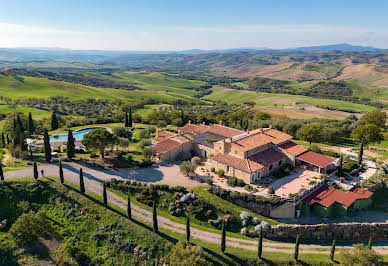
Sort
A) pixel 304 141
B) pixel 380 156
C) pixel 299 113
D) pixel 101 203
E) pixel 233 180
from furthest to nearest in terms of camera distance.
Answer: pixel 299 113 → pixel 304 141 → pixel 380 156 → pixel 233 180 → pixel 101 203

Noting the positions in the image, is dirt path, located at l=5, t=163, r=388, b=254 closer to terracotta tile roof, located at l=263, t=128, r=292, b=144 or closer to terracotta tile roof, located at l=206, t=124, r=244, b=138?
terracotta tile roof, located at l=263, t=128, r=292, b=144

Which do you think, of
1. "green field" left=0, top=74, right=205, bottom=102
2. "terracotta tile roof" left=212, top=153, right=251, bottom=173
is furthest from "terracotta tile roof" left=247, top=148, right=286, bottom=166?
"green field" left=0, top=74, right=205, bottom=102

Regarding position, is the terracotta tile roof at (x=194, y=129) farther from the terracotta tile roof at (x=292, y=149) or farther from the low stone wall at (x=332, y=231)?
the low stone wall at (x=332, y=231)

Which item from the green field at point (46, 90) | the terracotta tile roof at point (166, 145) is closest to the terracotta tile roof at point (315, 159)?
the terracotta tile roof at point (166, 145)

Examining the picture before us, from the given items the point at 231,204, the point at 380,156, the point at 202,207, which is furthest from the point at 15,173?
the point at 380,156

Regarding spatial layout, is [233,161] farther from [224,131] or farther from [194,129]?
[194,129]

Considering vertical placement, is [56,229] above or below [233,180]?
below

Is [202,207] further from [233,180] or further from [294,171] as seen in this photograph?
[294,171]
